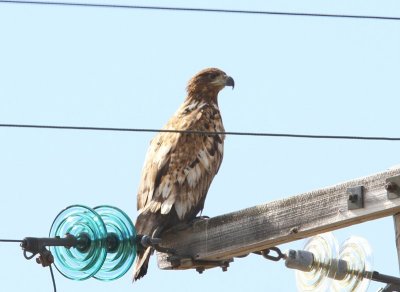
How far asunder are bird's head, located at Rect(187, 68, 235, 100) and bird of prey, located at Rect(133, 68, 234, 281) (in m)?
0.26

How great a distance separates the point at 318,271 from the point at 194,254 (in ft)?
2.79

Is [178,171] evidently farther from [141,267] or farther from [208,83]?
[208,83]

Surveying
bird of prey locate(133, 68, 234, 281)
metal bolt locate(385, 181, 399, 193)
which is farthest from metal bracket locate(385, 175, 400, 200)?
bird of prey locate(133, 68, 234, 281)

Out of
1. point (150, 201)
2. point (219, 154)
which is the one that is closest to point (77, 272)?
point (150, 201)

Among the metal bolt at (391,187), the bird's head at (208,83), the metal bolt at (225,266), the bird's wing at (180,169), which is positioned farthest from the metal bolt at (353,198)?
the bird's head at (208,83)

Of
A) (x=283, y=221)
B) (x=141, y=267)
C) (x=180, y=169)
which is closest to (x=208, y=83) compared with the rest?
(x=180, y=169)

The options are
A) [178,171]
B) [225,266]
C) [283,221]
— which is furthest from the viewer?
[178,171]

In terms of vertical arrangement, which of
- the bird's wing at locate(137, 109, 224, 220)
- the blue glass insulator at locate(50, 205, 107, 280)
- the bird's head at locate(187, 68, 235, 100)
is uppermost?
the bird's head at locate(187, 68, 235, 100)

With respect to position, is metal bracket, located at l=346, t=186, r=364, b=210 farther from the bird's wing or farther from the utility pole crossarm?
the bird's wing

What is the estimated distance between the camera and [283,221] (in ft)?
28.1

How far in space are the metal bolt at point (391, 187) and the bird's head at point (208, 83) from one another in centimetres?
438

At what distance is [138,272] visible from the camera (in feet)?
30.5

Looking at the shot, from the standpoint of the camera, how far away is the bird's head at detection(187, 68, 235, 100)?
40.2ft

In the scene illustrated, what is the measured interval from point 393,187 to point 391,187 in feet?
0.05
